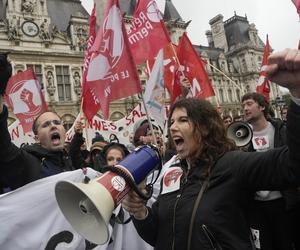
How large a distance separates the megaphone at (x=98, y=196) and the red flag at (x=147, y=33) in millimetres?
5023

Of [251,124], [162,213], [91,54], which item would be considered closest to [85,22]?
[91,54]

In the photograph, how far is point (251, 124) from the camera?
413 centimetres

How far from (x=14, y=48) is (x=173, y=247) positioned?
2453cm

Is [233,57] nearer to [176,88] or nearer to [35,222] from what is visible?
[176,88]

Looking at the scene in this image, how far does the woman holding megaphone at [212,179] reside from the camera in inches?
57.0

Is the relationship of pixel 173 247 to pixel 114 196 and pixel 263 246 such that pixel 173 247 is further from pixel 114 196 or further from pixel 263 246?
pixel 263 246

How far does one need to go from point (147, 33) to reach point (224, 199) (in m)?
5.32

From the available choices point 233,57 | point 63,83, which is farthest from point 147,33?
point 233,57

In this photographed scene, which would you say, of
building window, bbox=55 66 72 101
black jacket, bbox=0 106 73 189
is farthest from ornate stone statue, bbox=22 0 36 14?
black jacket, bbox=0 106 73 189

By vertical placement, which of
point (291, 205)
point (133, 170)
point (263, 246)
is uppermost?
point (133, 170)

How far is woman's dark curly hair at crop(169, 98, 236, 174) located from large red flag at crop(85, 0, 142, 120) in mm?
2922

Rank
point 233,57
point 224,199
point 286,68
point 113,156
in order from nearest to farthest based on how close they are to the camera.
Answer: point 286,68 → point 224,199 → point 113,156 → point 233,57

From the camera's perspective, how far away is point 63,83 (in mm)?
25969

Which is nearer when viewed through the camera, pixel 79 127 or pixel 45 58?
pixel 79 127
